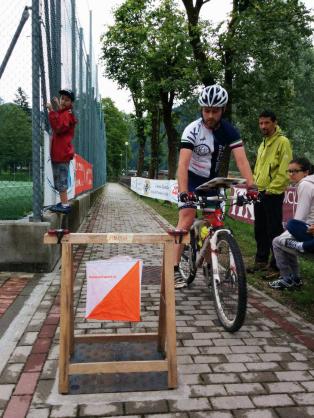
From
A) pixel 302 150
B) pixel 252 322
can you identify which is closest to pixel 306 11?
pixel 252 322

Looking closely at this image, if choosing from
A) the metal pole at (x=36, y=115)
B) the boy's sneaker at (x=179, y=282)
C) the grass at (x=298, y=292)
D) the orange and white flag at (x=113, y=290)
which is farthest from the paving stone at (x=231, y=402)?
the metal pole at (x=36, y=115)

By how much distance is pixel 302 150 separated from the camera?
44094mm

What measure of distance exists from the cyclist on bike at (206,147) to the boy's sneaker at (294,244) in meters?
0.77

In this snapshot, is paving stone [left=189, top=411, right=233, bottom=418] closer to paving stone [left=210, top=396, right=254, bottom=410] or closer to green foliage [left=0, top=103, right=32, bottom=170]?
paving stone [left=210, top=396, right=254, bottom=410]

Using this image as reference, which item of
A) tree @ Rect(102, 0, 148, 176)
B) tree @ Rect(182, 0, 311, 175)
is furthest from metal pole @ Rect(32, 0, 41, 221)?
tree @ Rect(102, 0, 148, 176)

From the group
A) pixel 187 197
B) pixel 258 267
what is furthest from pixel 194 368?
pixel 258 267

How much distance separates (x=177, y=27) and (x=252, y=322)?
18099mm

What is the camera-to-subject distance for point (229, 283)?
4227 mm

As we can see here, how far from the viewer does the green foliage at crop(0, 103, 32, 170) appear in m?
6.61

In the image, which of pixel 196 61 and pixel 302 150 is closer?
pixel 196 61

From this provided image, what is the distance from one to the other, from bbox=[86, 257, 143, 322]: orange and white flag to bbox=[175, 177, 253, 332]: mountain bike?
3.82 ft

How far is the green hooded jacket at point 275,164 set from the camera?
619 centimetres

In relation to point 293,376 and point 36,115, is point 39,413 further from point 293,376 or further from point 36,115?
point 36,115

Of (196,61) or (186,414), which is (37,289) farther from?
(196,61)
